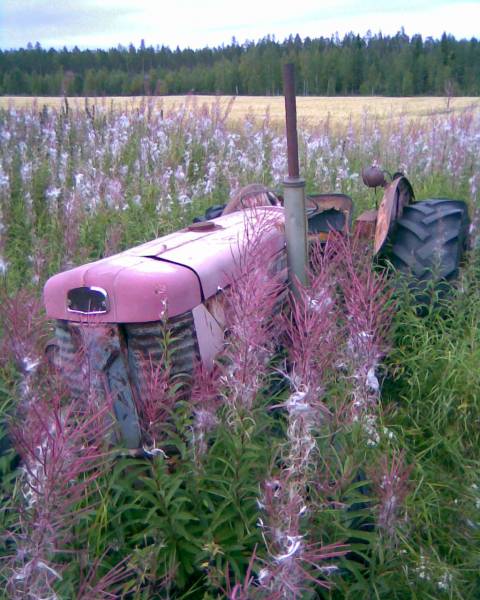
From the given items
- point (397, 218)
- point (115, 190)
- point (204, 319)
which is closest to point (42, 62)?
point (115, 190)

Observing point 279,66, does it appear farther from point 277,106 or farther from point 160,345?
point 160,345

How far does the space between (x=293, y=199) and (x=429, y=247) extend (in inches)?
50.7

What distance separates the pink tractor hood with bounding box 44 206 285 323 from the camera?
7.08 ft

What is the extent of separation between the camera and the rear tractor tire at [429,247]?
144 inches

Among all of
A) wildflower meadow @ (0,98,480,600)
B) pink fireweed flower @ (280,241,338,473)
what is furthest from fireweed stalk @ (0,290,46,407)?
pink fireweed flower @ (280,241,338,473)

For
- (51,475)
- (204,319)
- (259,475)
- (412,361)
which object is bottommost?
(412,361)

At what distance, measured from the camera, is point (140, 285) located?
216cm

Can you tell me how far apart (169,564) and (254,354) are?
611 millimetres

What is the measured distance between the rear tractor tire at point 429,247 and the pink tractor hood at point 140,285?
59.8 inches

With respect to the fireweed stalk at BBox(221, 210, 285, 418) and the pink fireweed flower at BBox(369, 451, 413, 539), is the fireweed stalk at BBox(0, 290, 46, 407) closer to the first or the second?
the fireweed stalk at BBox(221, 210, 285, 418)

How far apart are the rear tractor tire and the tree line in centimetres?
1212

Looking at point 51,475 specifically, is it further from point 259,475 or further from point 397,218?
point 397,218

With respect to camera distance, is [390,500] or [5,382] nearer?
[390,500]

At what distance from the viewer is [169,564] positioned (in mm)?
1879
